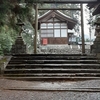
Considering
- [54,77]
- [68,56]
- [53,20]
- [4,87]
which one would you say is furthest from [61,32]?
[4,87]

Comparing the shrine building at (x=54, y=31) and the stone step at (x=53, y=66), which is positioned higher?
the shrine building at (x=54, y=31)

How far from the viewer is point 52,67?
6074 millimetres

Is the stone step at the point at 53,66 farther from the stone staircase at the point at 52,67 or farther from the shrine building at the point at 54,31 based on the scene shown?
the shrine building at the point at 54,31

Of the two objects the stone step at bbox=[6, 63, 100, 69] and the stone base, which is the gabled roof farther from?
the stone step at bbox=[6, 63, 100, 69]

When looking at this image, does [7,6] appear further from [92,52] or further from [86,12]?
[86,12]

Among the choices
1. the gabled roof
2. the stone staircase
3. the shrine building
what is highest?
the gabled roof

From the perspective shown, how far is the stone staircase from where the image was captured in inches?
212

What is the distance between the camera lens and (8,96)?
345 cm

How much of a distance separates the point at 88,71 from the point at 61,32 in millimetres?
14149

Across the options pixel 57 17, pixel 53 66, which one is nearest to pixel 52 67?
pixel 53 66

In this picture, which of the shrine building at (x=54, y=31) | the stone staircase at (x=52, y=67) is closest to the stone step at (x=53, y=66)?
the stone staircase at (x=52, y=67)

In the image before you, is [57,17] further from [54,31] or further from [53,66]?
[53,66]

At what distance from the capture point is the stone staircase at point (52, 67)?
5387 mm

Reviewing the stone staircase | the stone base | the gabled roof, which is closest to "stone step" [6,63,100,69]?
the stone staircase
